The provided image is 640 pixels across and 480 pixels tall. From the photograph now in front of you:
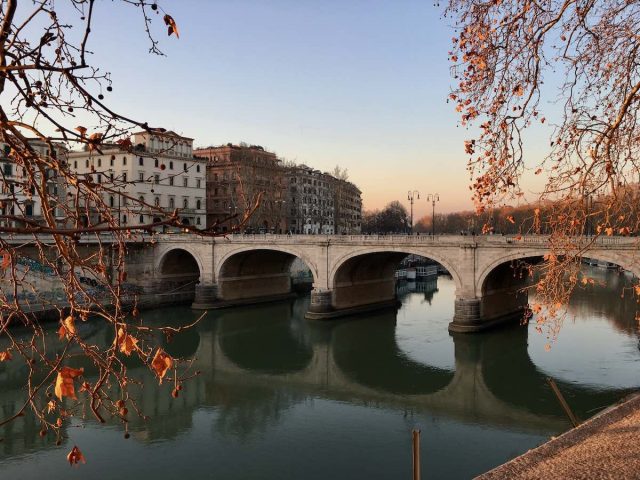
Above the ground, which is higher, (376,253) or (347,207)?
(347,207)

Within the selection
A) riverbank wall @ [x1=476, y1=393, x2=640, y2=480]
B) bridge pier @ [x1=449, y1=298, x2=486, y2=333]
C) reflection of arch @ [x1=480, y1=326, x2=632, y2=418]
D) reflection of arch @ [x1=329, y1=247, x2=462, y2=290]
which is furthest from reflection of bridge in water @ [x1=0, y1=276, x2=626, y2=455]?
riverbank wall @ [x1=476, y1=393, x2=640, y2=480]

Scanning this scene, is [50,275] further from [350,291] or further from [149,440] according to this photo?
[149,440]

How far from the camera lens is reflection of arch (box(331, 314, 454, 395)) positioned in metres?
18.8

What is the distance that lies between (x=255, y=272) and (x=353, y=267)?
25.7 ft

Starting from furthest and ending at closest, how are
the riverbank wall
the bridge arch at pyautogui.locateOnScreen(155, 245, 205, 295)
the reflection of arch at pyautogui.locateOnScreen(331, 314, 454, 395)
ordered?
the bridge arch at pyautogui.locateOnScreen(155, 245, 205, 295), the reflection of arch at pyautogui.locateOnScreen(331, 314, 454, 395), the riverbank wall

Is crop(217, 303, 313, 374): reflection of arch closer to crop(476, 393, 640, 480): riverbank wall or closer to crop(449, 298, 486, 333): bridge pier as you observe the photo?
crop(449, 298, 486, 333): bridge pier

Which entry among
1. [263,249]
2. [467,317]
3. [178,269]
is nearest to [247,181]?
[178,269]

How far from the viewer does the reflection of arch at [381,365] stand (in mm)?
18766

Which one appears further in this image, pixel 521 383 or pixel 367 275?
pixel 367 275

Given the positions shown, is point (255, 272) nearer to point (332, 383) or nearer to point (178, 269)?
point (178, 269)

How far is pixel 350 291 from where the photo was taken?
32500 millimetres

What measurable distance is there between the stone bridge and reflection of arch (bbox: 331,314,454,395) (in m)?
3.35

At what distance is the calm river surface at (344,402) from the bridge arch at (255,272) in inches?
226

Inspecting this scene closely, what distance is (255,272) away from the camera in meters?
37.3
